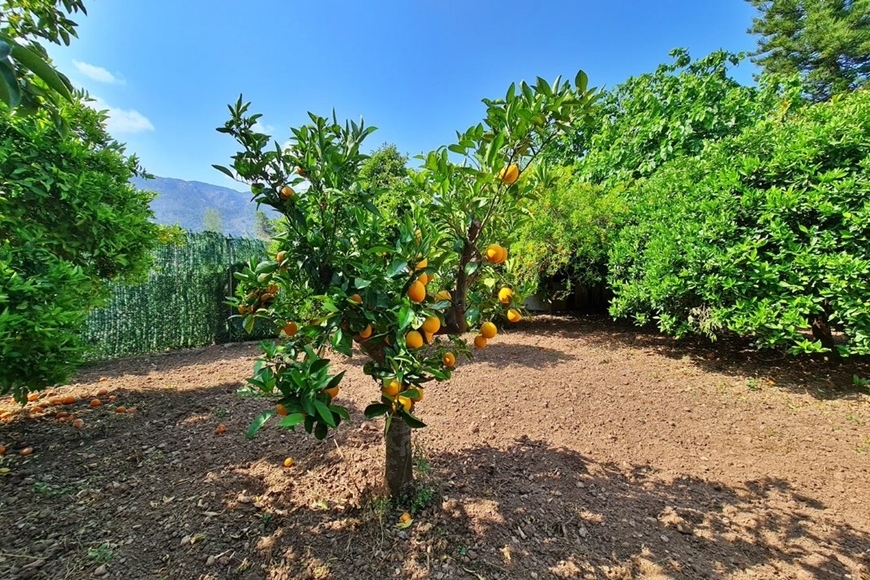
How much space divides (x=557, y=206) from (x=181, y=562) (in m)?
5.81

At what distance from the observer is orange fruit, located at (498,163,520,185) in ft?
4.29

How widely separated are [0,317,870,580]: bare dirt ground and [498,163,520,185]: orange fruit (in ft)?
5.10

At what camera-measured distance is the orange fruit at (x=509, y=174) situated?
1307 mm

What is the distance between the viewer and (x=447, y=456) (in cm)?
239

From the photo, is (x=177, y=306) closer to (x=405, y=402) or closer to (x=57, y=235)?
(x=57, y=235)

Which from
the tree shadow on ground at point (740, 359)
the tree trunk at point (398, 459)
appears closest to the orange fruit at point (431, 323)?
the tree trunk at point (398, 459)

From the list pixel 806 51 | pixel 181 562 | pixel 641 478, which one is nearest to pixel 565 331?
pixel 641 478

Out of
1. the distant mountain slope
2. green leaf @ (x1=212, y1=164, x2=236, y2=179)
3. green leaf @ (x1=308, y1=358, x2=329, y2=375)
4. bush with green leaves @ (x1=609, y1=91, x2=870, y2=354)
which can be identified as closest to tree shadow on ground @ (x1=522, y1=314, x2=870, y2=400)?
bush with green leaves @ (x1=609, y1=91, x2=870, y2=354)

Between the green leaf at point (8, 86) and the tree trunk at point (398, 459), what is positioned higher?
the green leaf at point (8, 86)

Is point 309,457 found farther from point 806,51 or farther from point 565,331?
point 806,51

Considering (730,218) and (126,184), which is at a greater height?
(126,184)

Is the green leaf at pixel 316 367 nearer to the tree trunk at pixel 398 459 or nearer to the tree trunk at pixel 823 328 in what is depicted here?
the tree trunk at pixel 398 459

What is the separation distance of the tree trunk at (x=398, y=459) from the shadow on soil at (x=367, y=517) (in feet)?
0.32

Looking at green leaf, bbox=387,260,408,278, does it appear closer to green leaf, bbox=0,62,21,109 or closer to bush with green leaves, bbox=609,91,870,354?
green leaf, bbox=0,62,21,109
